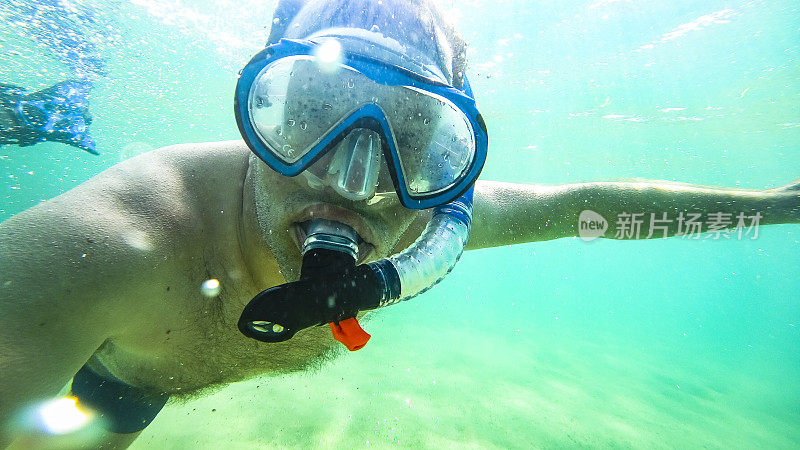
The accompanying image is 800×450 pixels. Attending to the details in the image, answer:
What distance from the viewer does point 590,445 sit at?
6273 mm

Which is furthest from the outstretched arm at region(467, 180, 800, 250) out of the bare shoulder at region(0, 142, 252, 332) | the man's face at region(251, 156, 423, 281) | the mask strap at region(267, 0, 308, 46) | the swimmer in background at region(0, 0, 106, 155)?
the swimmer in background at region(0, 0, 106, 155)

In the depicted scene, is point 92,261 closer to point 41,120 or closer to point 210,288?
point 210,288

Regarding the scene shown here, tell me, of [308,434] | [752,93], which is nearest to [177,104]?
[308,434]

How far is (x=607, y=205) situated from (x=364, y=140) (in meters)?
1.96

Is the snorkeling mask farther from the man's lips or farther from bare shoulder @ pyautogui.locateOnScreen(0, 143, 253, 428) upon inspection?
bare shoulder @ pyautogui.locateOnScreen(0, 143, 253, 428)

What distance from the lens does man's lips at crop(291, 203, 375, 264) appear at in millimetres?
1577

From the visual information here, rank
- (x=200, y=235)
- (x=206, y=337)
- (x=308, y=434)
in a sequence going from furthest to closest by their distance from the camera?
(x=308, y=434), (x=206, y=337), (x=200, y=235)

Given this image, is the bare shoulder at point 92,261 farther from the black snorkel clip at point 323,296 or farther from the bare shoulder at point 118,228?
the black snorkel clip at point 323,296

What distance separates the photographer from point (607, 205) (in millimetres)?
2648

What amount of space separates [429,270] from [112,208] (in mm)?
1339

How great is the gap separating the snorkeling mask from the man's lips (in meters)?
0.04

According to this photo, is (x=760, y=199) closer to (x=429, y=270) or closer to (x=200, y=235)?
(x=429, y=270)

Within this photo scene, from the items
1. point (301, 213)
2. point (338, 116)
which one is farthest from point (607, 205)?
point (301, 213)

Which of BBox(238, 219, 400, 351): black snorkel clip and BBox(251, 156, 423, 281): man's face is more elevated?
BBox(251, 156, 423, 281): man's face
